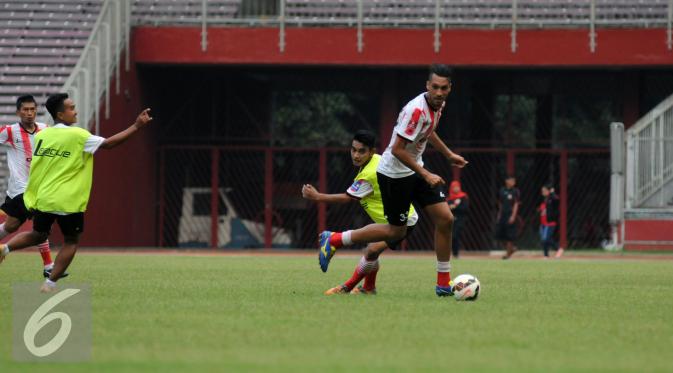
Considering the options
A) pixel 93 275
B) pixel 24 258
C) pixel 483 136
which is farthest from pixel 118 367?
pixel 483 136

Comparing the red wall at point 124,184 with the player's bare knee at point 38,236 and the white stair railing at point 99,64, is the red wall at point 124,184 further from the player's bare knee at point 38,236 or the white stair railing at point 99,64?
the player's bare knee at point 38,236

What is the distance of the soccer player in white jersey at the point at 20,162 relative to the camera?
50.6 ft

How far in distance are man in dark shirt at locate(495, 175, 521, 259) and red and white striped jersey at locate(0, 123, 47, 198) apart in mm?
14230

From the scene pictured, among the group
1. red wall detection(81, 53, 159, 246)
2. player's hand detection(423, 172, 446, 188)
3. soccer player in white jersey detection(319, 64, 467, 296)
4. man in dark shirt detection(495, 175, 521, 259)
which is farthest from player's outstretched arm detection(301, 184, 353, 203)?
red wall detection(81, 53, 159, 246)

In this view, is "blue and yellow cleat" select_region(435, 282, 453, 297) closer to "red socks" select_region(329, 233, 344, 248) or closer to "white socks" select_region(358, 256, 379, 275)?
"white socks" select_region(358, 256, 379, 275)

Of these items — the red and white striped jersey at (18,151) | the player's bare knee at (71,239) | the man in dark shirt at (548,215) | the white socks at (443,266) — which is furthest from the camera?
the man in dark shirt at (548,215)

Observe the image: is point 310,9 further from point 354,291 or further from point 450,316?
point 450,316

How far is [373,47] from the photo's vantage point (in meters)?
31.9

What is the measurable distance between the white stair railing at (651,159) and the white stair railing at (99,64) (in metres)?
12.2

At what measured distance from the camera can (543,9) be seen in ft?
109

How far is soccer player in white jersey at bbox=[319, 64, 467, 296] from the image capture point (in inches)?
484

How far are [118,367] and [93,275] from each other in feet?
30.9

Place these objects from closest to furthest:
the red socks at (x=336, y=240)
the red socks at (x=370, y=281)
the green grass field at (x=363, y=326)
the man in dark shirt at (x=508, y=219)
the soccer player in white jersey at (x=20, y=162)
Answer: the green grass field at (x=363, y=326)
the red socks at (x=336, y=240)
the red socks at (x=370, y=281)
the soccer player in white jersey at (x=20, y=162)
the man in dark shirt at (x=508, y=219)

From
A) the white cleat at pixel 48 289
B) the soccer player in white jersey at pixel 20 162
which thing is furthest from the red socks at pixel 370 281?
the soccer player in white jersey at pixel 20 162
